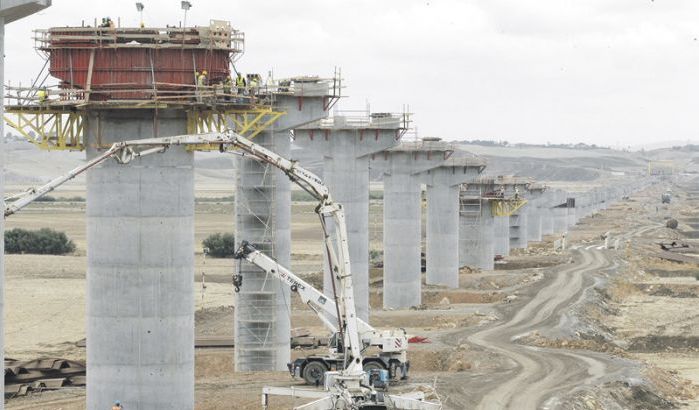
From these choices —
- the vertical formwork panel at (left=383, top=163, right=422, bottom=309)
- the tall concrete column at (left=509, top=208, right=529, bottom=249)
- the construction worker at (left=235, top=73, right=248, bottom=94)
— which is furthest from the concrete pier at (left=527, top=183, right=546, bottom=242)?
the construction worker at (left=235, top=73, right=248, bottom=94)

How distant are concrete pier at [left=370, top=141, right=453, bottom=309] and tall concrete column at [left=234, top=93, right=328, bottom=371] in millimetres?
27206

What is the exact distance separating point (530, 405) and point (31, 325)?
31045 millimetres

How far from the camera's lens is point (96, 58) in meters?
26.7

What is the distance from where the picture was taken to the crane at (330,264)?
26.5m

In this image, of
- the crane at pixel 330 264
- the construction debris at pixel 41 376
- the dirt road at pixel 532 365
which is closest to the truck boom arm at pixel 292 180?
the crane at pixel 330 264

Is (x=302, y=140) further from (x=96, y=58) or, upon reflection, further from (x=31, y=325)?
(x=96, y=58)

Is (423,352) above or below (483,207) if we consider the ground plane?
below

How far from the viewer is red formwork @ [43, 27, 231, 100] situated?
26562 millimetres

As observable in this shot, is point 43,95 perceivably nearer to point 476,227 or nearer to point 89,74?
point 89,74

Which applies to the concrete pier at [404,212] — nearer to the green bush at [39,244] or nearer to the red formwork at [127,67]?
the red formwork at [127,67]

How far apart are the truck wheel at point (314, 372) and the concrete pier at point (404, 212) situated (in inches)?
1315

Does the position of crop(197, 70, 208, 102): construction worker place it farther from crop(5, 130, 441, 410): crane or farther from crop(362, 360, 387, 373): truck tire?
crop(362, 360, 387, 373): truck tire

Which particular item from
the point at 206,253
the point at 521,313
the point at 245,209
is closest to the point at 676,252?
the point at 206,253

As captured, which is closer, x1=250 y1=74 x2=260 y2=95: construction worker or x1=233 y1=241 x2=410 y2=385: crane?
x1=250 y1=74 x2=260 y2=95: construction worker
